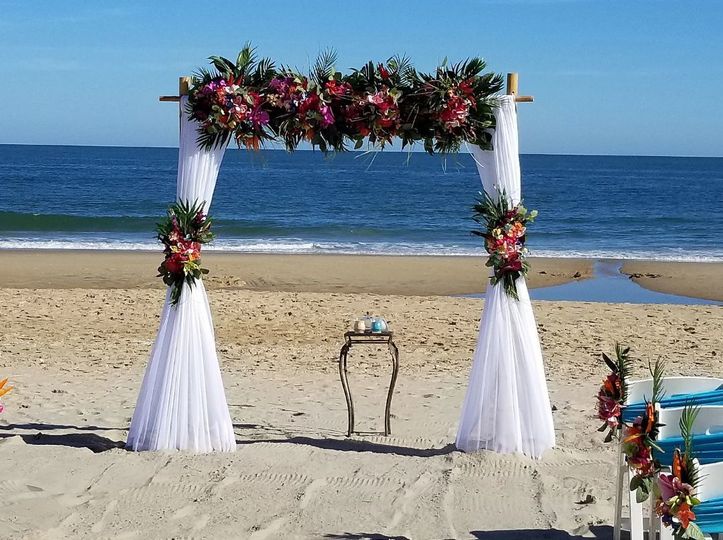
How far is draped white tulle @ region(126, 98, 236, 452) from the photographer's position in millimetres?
7145

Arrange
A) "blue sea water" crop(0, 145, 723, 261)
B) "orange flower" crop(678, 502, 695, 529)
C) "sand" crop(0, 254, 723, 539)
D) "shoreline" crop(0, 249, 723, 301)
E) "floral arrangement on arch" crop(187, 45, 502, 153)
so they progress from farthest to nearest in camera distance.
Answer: "blue sea water" crop(0, 145, 723, 261)
"shoreline" crop(0, 249, 723, 301)
"floral arrangement on arch" crop(187, 45, 502, 153)
"sand" crop(0, 254, 723, 539)
"orange flower" crop(678, 502, 695, 529)

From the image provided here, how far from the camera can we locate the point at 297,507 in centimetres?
620

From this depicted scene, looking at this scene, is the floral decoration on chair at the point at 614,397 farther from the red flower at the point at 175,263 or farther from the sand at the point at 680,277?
the sand at the point at 680,277

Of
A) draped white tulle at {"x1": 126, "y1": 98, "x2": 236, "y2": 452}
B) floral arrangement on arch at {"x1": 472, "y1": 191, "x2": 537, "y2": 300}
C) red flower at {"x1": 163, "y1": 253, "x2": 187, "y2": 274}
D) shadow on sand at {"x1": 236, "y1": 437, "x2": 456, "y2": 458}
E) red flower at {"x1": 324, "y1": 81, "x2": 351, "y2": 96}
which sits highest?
red flower at {"x1": 324, "y1": 81, "x2": 351, "y2": 96}

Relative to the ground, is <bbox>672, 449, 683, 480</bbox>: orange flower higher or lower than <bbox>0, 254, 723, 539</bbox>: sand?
higher

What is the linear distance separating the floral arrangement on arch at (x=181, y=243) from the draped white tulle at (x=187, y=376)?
63mm

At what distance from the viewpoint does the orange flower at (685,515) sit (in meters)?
4.00

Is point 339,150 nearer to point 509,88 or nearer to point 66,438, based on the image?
point 509,88

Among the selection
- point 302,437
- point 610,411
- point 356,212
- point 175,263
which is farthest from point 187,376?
point 356,212

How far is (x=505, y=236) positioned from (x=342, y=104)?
1549mm

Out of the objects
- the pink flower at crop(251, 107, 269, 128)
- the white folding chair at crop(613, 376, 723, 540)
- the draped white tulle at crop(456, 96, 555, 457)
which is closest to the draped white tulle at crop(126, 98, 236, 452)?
the pink flower at crop(251, 107, 269, 128)

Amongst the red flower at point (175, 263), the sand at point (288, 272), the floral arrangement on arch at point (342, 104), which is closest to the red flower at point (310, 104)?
the floral arrangement on arch at point (342, 104)

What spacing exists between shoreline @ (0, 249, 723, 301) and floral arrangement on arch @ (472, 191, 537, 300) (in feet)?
30.9

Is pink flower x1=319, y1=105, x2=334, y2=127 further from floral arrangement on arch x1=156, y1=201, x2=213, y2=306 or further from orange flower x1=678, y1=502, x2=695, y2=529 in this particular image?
orange flower x1=678, y1=502, x2=695, y2=529
